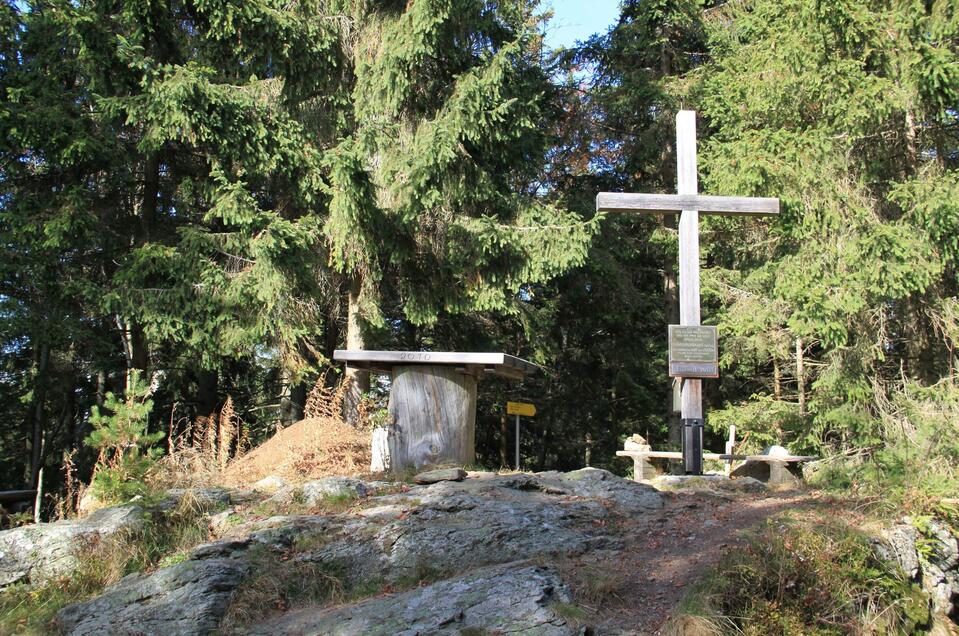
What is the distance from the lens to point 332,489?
27.6 feet

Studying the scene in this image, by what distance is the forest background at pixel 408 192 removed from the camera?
11.9 m

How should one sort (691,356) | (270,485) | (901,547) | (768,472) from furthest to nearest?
(768,472)
(691,356)
(270,485)
(901,547)

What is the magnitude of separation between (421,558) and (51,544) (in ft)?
12.2

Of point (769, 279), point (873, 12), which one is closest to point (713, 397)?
point (769, 279)

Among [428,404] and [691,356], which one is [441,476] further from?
[691,356]

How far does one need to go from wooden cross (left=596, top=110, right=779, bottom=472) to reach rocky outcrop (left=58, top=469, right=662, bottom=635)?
1.57 metres

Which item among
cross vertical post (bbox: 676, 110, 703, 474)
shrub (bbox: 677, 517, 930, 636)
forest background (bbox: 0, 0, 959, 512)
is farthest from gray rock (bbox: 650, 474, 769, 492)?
shrub (bbox: 677, 517, 930, 636)

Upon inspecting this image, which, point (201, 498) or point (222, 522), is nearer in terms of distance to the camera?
point (222, 522)

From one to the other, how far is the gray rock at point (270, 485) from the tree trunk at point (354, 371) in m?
3.92

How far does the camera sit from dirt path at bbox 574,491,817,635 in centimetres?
542

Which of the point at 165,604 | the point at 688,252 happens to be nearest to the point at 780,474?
the point at 688,252

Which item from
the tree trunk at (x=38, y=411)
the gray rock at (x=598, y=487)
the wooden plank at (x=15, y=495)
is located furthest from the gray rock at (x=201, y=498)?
the tree trunk at (x=38, y=411)

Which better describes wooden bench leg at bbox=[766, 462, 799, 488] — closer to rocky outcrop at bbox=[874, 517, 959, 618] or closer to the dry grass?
rocky outcrop at bbox=[874, 517, 959, 618]

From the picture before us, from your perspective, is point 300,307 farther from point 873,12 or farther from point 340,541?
point 873,12
